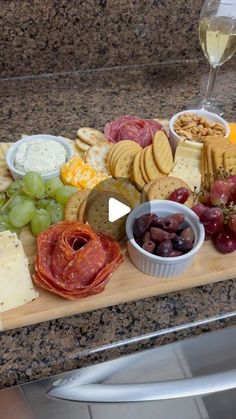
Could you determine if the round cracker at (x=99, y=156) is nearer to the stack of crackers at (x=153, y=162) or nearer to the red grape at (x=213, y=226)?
the stack of crackers at (x=153, y=162)

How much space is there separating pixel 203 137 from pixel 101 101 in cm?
29

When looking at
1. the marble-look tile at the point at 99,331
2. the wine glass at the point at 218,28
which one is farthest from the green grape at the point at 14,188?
the wine glass at the point at 218,28

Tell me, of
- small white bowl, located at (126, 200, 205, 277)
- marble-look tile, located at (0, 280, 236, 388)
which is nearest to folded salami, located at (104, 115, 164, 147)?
small white bowl, located at (126, 200, 205, 277)

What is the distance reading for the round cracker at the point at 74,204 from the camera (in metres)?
0.65

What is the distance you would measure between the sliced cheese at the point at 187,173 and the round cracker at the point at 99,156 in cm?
12

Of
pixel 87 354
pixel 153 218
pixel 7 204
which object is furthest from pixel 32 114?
pixel 87 354

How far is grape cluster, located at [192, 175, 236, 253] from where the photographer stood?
61 centimetres

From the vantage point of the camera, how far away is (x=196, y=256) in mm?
635

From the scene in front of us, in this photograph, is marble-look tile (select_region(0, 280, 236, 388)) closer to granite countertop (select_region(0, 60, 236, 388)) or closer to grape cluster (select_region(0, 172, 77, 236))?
granite countertop (select_region(0, 60, 236, 388))

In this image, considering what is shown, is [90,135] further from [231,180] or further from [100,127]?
[231,180]

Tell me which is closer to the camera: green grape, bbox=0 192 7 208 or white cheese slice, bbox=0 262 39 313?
white cheese slice, bbox=0 262 39 313

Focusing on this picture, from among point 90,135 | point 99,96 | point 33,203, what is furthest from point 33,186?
point 99,96

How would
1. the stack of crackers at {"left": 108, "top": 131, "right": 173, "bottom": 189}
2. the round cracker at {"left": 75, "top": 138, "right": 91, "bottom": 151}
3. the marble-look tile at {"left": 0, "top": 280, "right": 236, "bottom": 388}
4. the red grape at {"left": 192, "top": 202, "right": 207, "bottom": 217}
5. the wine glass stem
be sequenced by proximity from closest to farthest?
the marble-look tile at {"left": 0, "top": 280, "right": 236, "bottom": 388}
the red grape at {"left": 192, "top": 202, "right": 207, "bottom": 217}
the stack of crackers at {"left": 108, "top": 131, "right": 173, "bottom": 189}
the round cracker at {"left": 75, "top": 138, "right": 91, "bottom": 151}
the wine glass stem

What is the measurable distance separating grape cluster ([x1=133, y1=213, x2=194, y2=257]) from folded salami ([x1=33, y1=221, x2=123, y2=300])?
0.04m
